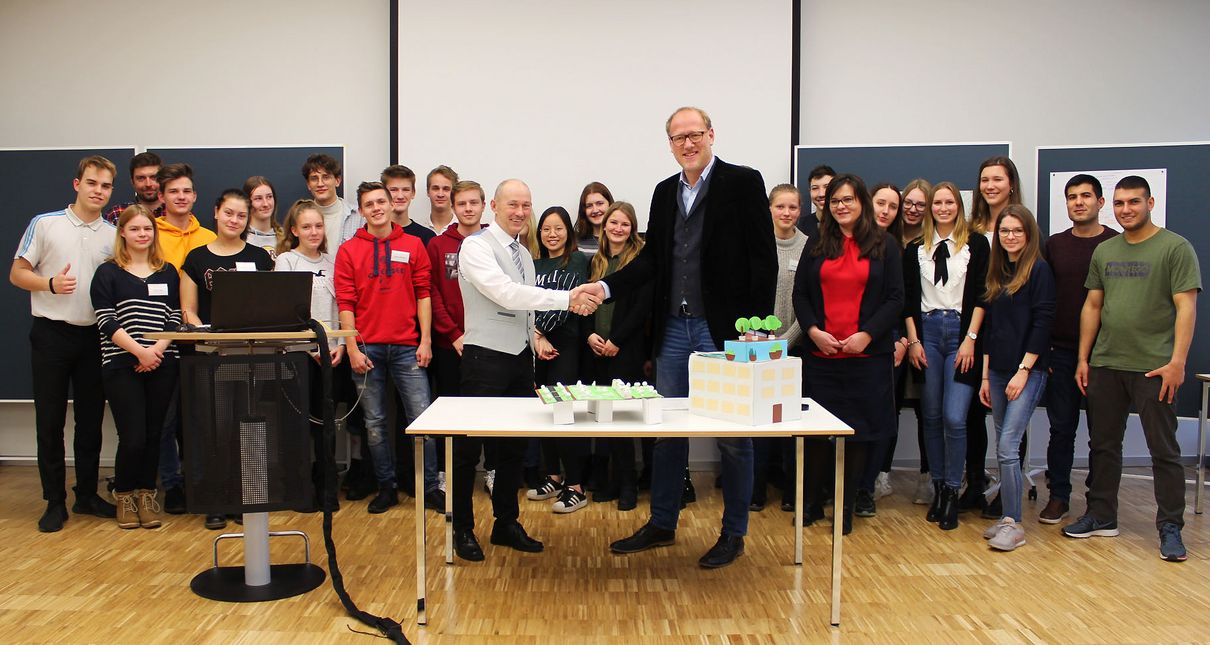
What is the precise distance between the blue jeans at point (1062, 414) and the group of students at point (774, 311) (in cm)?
1

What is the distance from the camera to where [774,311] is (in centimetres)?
394

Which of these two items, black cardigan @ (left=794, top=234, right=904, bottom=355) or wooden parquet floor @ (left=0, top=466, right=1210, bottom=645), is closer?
wooden parquet floor @ (left=0, top=466, right=1210, bottom=645)

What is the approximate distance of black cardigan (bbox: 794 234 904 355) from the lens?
3676 millimetres

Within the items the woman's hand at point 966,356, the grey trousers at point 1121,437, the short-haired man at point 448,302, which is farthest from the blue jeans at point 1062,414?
the short-haired man at point 448,302

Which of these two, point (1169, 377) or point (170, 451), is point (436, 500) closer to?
point (170, 451)

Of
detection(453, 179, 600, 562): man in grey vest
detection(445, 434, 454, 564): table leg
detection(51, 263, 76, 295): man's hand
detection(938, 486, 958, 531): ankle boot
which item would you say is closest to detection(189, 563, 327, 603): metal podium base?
detection(445, 434, 454, 564): table leg

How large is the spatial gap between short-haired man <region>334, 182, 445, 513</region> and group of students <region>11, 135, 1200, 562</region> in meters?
0.01

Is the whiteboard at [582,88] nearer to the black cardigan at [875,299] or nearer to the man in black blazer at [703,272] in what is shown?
the black cardigan at [875,299]

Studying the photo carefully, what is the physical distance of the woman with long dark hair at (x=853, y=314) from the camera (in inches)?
145

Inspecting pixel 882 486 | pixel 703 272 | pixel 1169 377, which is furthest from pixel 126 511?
pixel 1169 377

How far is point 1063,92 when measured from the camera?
522 centimetres

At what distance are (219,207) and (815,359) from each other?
2923 mm

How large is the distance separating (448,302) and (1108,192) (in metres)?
3.78

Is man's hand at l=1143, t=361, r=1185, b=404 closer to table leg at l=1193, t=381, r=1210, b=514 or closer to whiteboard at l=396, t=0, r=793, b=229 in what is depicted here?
table leg at l=1193, t=381, r=1210, b=514
